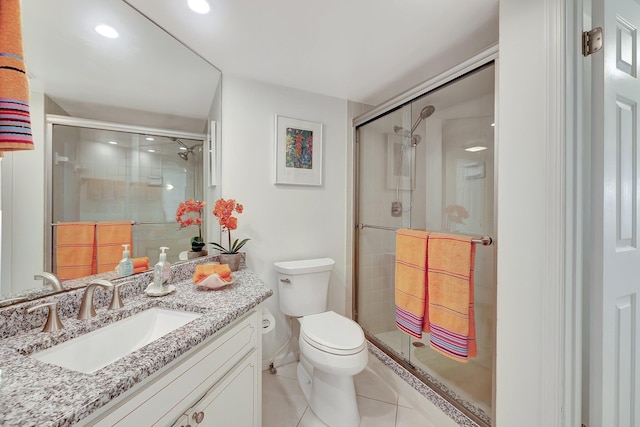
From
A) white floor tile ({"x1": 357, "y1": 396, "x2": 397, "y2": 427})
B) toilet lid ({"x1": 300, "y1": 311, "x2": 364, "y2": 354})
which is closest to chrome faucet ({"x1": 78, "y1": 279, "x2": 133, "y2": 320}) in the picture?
toilet lid ({"x1": 300, "y1": 311, "x2": 364, "y2": 354})

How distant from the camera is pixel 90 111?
1090 millimetres

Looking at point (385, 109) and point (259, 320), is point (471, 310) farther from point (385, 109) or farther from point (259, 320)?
point (385, 109)

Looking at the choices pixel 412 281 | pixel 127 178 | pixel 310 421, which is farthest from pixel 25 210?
pixel 412 281

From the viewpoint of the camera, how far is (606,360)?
94cm

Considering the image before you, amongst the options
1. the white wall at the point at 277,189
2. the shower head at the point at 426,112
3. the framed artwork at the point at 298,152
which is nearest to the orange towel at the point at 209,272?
the white wall at the point at 277,189

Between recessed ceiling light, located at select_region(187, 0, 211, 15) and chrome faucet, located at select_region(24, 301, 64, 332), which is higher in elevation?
recessed ceiling light, located at select_region(187, 0, 211, 15)

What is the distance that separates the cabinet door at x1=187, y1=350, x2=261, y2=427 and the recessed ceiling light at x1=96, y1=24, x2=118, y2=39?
156 cm

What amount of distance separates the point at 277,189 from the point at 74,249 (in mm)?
1192

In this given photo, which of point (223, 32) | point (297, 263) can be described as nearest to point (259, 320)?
point (297, 263)

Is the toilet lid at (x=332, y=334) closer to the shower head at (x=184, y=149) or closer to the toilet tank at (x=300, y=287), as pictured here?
the toilet tank at (x=300, y=287)

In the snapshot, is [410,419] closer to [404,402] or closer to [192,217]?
[404,402]

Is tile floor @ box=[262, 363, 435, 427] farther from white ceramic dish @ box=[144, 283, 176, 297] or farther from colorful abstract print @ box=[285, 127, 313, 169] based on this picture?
colorful abstract print @ box=[285, 127, 313, 169]

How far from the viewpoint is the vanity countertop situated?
1.65 feet

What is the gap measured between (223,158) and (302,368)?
159 centimetres
